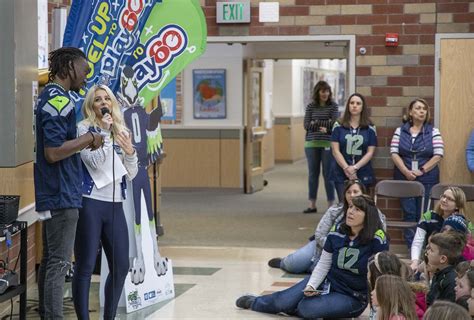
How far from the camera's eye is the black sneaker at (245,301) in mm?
7621

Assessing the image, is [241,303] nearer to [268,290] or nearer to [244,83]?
[268,290]

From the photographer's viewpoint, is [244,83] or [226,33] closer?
[226,33]

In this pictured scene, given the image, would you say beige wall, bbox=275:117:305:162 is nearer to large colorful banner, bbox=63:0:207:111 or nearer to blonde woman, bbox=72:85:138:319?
large colorful banner, bbox=63:0:207:111

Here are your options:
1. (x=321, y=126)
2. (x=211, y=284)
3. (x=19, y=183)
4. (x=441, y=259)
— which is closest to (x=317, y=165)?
(x=321, y=126)

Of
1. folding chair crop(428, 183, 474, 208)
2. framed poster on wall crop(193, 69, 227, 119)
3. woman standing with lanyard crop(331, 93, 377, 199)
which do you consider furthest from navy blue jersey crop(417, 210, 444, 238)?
framed poster on wall crop(193, 69, 227, 119)

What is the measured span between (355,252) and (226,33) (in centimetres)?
432

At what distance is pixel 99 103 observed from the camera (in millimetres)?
6406

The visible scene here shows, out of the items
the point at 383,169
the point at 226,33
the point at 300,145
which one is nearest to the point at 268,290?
the point at 383,169

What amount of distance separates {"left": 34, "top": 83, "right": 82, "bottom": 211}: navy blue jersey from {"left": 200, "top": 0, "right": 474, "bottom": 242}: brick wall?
4.91 meters

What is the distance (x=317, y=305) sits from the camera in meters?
7.07

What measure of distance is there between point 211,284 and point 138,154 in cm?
162

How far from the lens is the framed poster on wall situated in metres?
15.9

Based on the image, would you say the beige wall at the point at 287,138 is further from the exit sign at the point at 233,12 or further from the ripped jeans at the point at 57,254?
the ripped jeans at the point at 57,254

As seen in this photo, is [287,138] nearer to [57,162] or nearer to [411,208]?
[411,208]
